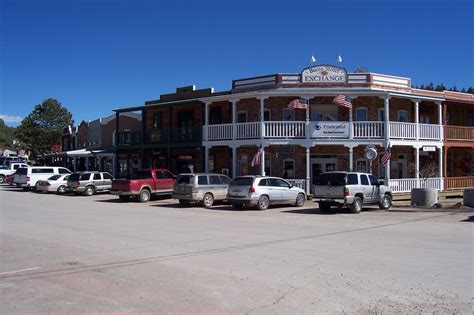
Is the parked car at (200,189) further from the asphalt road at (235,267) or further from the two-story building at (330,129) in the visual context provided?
the asphalt road at (235,267)

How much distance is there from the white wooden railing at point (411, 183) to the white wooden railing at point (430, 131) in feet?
8.56

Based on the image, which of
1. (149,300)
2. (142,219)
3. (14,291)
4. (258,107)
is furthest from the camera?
(258,107)

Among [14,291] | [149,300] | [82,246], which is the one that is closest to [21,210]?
[82,246]

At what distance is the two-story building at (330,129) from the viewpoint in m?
28.7

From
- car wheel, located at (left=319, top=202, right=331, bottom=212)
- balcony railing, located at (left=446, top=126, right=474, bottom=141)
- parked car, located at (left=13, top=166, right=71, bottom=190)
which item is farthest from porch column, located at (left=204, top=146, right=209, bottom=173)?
balcony railing, located at (left=446, top=126, right=474, bottom=141)

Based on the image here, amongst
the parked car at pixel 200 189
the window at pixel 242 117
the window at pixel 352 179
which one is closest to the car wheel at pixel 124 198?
the parked car at pixel 200 189

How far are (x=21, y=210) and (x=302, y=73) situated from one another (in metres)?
18.0

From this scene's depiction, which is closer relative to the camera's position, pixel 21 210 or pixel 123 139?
pixel 21 210

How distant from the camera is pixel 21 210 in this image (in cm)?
2158

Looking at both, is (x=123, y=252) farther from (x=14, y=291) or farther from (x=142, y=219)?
(x=142, y=219)

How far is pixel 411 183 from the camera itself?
2950 centimetres

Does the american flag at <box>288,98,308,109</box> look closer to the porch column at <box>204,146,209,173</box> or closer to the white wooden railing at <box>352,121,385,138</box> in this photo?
the white wooden railing at <box>352,121,385,138</box>

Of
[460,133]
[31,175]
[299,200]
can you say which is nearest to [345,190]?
[299,200]

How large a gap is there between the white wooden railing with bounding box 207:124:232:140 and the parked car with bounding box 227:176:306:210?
24.8ft
